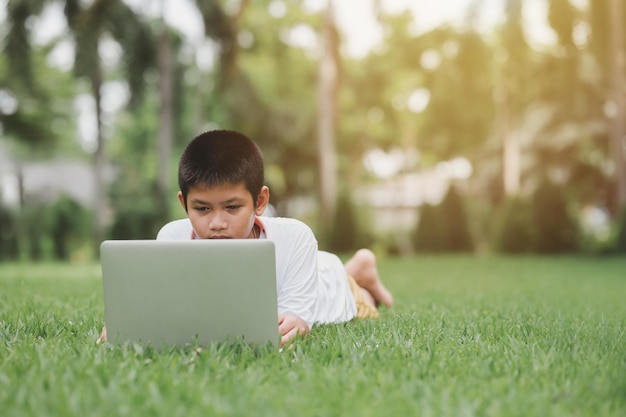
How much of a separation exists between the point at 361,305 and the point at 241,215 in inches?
72.6

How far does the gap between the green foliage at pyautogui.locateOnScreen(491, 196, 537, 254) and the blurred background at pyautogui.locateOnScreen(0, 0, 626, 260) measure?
0.13ft

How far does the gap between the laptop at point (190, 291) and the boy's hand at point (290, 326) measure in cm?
27

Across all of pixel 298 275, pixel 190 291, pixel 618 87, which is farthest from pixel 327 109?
pixel 190 291

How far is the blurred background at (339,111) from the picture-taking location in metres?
20.2

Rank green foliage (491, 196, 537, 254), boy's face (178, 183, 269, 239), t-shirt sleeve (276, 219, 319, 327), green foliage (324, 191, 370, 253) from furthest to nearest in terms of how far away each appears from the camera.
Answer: green foliage (324, 191, 370, 253) < green foliage (491, 196, 537, 254) < t-shirt sleeve (276, 219, 319, 327) < boy's face (178, 183, 269, 239)

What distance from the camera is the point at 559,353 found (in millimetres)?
3205

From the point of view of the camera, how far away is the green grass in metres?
2.30

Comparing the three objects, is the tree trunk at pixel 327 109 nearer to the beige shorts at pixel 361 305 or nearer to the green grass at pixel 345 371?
the beige shorts at pixel 361 305

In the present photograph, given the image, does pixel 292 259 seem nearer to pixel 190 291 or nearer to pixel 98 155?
pixel 190 291

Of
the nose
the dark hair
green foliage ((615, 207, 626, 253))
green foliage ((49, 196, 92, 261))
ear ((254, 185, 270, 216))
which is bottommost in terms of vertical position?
green foliage ((615, 207, 626, 253))

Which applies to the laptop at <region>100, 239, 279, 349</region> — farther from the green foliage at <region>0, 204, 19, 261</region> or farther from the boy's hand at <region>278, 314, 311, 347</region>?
the green foliage at <region>0, 204, 19, 261</region>

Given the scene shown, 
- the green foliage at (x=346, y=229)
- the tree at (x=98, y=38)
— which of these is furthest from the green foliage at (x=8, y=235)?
the green foliage at (x=346, y=229)

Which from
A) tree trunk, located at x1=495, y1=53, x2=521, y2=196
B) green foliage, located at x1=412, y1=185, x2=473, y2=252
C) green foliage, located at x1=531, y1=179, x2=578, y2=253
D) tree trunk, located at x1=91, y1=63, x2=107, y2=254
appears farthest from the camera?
tree trunk, located at x1=495, y1=53, x2=521, y2=196

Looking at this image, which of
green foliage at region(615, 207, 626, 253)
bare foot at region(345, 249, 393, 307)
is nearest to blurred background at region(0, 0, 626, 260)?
green foliage at region(615, 207, 626, 253)
